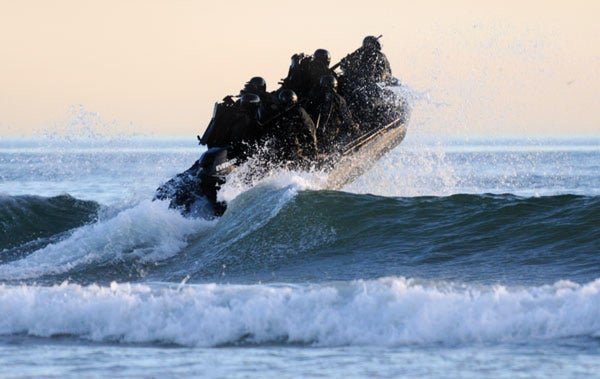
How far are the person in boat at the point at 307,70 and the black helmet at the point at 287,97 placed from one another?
4.18ft

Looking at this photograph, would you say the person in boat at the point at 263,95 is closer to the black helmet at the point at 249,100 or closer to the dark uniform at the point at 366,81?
the black helmet at the point at 249,100

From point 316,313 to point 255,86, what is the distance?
27.9ft

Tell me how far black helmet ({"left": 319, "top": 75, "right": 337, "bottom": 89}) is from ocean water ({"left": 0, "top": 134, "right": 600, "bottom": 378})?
63.3 inches

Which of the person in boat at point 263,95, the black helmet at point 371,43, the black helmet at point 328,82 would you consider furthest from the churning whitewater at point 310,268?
the black helmet at point 371,43

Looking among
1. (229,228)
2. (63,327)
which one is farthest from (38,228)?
(63,327)

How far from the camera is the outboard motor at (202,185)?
17203 mm

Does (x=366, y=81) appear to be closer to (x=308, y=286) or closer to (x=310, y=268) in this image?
(x=310, y=268)

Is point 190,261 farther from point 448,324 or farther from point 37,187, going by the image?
point 37,187

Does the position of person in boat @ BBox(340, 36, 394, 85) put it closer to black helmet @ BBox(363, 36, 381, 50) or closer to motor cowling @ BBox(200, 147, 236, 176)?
black helmet @ BBox(363, 36, 381, 50)

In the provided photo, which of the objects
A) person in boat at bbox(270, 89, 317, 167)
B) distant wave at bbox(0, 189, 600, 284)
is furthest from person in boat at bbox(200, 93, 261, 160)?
distant wave at bbox(0, 189, 600, 284)

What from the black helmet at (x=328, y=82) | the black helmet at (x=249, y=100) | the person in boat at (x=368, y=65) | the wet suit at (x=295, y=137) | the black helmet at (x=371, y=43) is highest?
the black helmet at (x=371, y=43)

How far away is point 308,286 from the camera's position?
455 inches

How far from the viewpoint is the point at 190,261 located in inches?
609

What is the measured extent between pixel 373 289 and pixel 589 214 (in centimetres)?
615
